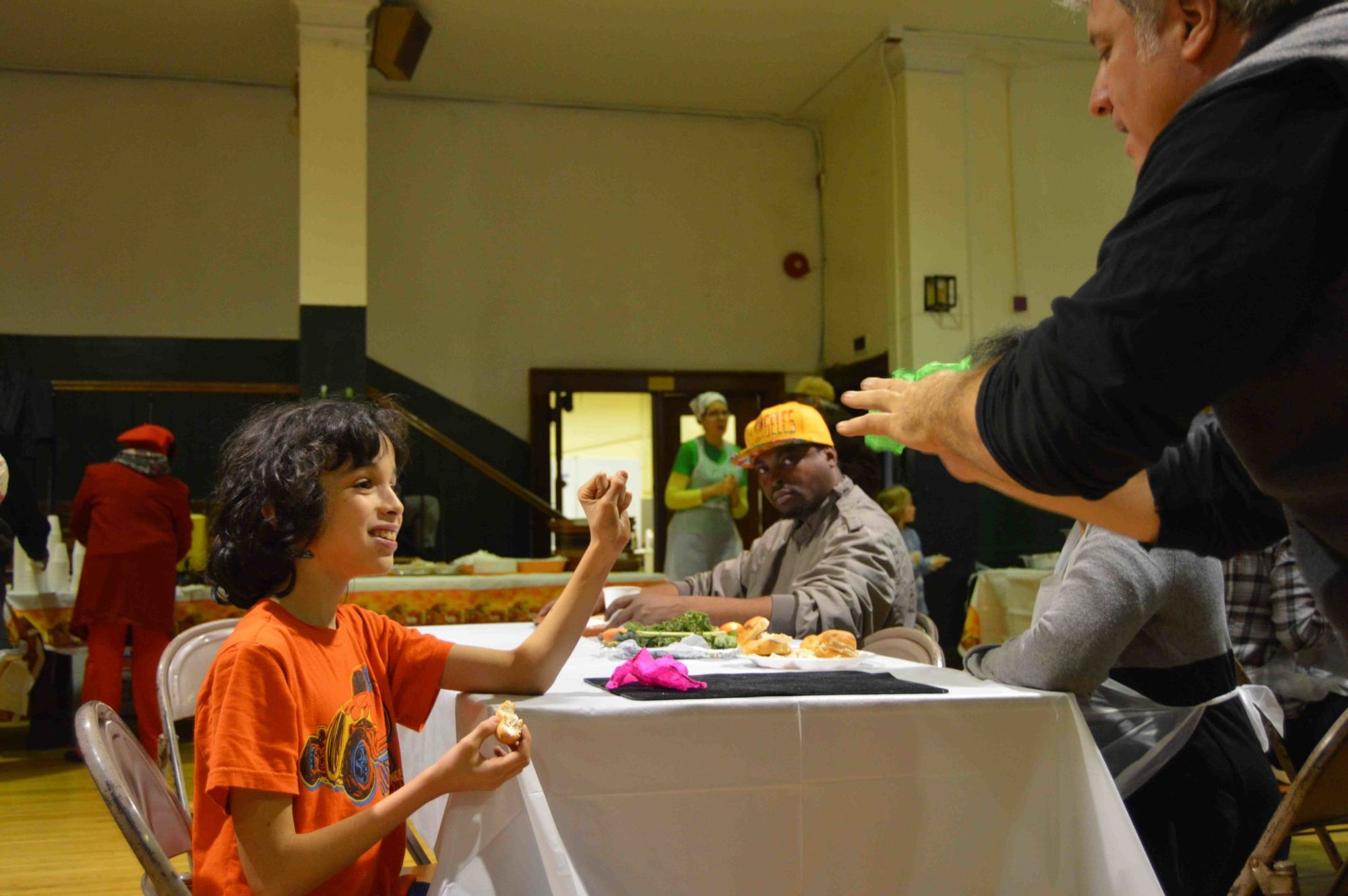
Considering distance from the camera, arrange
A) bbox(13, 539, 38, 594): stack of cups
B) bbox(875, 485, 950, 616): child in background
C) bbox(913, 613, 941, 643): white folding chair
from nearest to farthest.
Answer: bbox(913, 613, 941, 643): white folding chair → bbox(13, 539, 38, 594): stack of cups → bbox(875, 485, 950, 616): child in background

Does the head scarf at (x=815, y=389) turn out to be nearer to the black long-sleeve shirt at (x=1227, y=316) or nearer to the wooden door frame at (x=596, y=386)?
the wooden door frame at (x=596, y=386)

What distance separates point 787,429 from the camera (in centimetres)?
321

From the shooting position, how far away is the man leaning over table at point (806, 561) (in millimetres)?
2809

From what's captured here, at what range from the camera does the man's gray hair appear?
81 centimetres

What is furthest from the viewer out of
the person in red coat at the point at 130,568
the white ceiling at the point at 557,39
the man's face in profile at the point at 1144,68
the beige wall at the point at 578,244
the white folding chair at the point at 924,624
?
the beige wall at the point at 578,244

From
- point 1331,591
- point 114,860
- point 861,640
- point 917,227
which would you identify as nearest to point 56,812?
point 114,860

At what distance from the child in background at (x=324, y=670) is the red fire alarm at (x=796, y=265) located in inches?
309

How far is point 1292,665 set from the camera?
292cm

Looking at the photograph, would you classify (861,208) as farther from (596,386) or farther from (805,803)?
(805,803)

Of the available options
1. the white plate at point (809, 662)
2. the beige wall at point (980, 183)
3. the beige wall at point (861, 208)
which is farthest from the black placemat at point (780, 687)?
the beige wall at point (861, 208)

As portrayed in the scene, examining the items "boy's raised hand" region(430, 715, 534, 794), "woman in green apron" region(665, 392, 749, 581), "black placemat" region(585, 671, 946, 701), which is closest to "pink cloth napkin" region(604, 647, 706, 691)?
"black placemat" region(585, 671, 946, 701)

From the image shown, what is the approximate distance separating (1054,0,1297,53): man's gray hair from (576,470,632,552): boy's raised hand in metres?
1.11

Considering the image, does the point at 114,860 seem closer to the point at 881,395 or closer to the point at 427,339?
the point at 881,395

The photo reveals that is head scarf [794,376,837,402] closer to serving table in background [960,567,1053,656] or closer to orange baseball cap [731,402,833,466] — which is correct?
serving table in background [960,567,1053,656]
